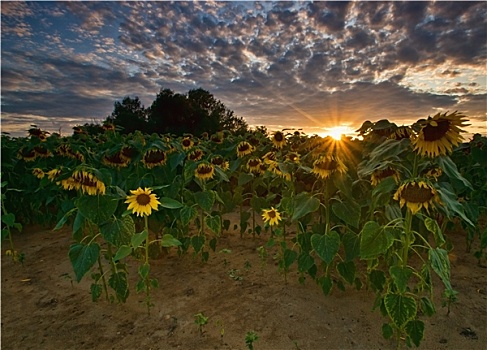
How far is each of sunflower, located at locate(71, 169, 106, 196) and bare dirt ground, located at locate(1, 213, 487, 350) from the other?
100 cm

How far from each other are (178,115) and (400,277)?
24.4m

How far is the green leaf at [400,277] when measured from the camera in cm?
171

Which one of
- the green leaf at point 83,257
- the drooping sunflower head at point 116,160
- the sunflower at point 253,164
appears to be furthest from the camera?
the sunflower at point 253,164

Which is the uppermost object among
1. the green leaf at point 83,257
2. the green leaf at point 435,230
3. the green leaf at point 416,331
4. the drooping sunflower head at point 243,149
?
the drooping sunflower head at point 243,149

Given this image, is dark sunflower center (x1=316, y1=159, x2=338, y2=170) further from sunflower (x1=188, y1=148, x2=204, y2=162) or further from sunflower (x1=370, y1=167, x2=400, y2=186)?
sunflower (x1=188, y1=148, x2=204, y2=162)

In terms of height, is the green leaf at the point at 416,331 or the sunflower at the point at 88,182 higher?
the sunflower at the point at 88,182

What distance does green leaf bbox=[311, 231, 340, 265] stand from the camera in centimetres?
213

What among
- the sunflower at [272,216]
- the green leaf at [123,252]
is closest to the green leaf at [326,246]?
the sunflower at [272,216]

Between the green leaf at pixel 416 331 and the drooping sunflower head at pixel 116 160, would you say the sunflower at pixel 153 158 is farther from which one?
the green leaf at pixel 416 331

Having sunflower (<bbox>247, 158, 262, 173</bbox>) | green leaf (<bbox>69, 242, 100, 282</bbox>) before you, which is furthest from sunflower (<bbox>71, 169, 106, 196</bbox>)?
sunflower (<bbox>247, 158, 262, 173</bbox>)

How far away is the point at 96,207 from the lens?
209cm

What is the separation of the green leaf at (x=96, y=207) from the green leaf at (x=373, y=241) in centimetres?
152

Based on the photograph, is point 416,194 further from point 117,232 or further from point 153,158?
point 153,158

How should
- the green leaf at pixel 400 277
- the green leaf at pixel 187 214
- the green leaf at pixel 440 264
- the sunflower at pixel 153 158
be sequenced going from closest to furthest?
the green leaf at pixel 440 264
the green leaf at pixel 400 277
the green leaf at pixel 187 214
the sunflower at pixel 153 158
